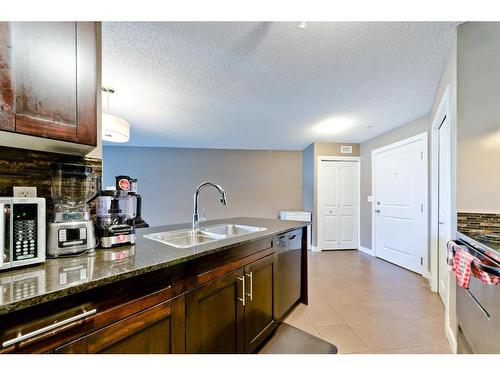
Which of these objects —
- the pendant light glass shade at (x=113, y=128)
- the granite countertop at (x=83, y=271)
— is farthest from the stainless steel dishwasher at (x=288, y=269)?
the pendant light glass shade at (x=113, y=128)

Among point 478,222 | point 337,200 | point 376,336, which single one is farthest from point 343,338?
point 337,200

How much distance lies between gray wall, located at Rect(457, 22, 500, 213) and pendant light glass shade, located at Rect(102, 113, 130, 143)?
3.00 m

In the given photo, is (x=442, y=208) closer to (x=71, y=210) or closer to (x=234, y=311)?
(x=234, y=311)

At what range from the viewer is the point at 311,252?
4.28 meters

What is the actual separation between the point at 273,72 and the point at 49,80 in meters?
1.63

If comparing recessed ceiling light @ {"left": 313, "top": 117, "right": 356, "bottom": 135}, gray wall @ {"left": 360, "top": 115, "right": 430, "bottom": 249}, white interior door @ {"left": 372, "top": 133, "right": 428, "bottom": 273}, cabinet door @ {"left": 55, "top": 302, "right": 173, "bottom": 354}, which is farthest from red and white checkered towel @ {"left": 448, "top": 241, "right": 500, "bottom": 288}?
gray wall @ {"left": 360, "top": 115, "right": 430, "bottom": 249}

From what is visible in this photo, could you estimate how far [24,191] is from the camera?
0.93m

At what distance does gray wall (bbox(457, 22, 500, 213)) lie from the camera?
141cm

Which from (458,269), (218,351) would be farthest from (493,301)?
(218,351)

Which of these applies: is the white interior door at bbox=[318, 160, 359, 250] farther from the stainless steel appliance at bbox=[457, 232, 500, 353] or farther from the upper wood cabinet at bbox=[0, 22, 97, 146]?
the upper wood cabinet at bbox=[0, 22, 97, 146]

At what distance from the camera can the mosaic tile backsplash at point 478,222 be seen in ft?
4.66

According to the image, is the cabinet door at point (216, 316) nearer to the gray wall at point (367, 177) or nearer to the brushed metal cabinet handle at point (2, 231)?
the brushed metal cabinet handle at point (2, 231)
